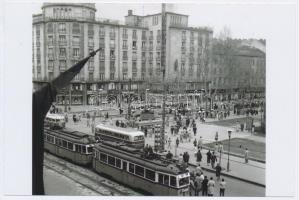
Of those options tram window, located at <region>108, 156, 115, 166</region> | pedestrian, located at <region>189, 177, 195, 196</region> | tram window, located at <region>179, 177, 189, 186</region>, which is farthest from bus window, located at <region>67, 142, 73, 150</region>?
tram window, located at <region>179, 177, 189, 186</region>

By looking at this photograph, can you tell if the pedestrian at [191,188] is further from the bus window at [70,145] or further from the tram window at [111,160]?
the bus window at [70,145]

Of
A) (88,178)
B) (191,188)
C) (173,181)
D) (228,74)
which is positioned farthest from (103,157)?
(228,74)

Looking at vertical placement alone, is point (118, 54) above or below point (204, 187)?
above

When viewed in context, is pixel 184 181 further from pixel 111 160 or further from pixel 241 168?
pixel 241 168

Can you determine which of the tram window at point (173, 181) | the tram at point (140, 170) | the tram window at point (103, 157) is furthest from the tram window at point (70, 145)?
the tram window at point (173, 181)

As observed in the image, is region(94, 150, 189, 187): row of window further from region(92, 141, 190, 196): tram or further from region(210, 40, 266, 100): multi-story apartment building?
region(210, 40, 266, 100): multi-story apartment building
